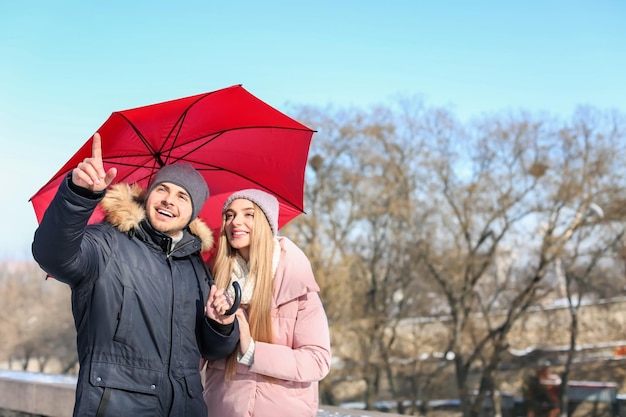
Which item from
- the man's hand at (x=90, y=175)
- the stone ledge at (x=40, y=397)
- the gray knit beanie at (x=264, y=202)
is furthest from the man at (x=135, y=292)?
the stone ledge at (x=40, y=397)

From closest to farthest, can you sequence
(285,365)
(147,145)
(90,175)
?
1. (90,175)
2. (285,365)
3. (147,145)

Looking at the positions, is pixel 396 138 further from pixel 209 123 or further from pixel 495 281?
pixel 209 123

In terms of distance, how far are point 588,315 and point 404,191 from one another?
24.9 ft

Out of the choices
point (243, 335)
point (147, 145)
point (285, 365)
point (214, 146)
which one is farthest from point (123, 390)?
point (214, 146)

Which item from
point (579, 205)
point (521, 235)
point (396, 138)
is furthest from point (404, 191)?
point (579, 205)

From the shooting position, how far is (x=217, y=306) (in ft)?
7.98

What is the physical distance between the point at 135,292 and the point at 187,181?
0.57 m

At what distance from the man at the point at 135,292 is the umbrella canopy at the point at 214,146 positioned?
0.30 metres

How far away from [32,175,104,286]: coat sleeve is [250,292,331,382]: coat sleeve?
847 mm

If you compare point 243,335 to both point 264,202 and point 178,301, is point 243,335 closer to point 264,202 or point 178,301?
point 178,301

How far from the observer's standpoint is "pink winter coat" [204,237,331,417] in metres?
2.67

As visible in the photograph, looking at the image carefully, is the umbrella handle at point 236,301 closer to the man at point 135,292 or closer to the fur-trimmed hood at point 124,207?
the man at point 135,292

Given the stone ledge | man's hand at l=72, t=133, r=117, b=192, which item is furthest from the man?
the stone ledge

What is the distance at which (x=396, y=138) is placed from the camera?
80.7 ft
